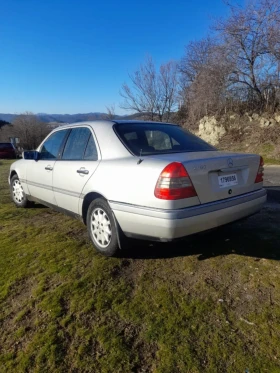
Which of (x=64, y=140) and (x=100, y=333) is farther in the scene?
(x=64, y=140)

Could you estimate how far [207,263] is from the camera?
318 centimetres

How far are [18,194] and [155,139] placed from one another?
3458mm

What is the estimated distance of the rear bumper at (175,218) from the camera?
271 centimetres

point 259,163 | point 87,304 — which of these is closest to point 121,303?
point 87,304

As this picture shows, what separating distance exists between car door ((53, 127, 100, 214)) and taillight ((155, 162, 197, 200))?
1052mm

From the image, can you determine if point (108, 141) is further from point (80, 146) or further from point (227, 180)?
point (227, 180)

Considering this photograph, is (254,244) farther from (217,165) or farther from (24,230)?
(24,230)

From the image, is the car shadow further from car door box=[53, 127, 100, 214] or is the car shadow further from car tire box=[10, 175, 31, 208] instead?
car tire box=[10, 175, 31, 208]

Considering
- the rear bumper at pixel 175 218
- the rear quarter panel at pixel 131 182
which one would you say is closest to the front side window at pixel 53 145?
the rear quarter panel at pixel 131 182

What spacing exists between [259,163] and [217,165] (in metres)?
0.87

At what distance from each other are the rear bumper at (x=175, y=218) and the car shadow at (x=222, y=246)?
0.76ft

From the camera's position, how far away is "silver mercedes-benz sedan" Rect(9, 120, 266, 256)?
9.01ft

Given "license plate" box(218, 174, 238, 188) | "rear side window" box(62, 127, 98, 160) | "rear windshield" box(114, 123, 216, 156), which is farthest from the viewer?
"rear side window" box(62, 127, 98, 160)

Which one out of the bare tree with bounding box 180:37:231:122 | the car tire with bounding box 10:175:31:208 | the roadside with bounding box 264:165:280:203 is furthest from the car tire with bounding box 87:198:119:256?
the bare tree with bounding box 180:37:231:122
